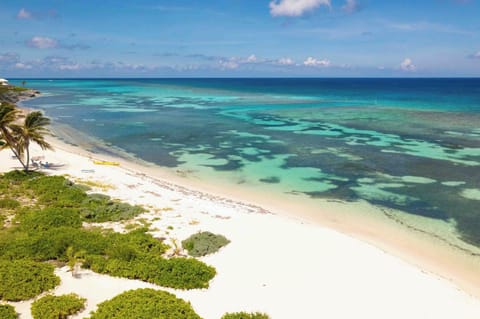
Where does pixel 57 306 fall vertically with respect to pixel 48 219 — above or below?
below

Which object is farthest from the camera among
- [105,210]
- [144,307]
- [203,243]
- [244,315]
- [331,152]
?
[331,152]

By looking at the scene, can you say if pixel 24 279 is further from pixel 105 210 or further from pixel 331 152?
pixel 331 152

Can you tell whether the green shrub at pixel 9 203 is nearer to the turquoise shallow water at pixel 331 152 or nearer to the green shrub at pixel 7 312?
the green shrub at pixel 7 312

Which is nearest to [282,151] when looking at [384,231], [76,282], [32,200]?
[384,231]

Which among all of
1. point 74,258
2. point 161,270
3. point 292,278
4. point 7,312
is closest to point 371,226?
point 292,278

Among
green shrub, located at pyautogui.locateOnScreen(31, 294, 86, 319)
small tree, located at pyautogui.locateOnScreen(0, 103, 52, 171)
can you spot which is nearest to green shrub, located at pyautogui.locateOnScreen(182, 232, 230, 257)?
green shrub, located at pyautogui.locateOnScreen(31, 294, 86, 319)

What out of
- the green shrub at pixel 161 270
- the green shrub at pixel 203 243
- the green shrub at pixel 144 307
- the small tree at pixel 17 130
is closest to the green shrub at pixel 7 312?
the green shrub at pixel 144 307
